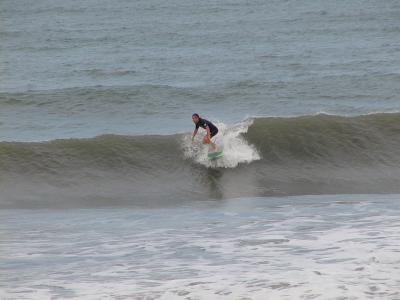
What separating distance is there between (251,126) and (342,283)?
11.4 meters

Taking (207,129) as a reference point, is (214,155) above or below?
below

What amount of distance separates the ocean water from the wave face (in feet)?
0.17

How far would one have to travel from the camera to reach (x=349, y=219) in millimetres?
13438

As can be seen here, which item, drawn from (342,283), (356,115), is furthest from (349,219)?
(356,115)

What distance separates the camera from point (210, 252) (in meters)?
11.9

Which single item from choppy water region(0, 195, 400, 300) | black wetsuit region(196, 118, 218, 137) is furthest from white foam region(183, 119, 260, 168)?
choppy water region(0, 195, 400, 300)

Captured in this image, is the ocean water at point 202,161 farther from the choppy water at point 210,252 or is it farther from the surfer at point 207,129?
the surfer at point 207,129

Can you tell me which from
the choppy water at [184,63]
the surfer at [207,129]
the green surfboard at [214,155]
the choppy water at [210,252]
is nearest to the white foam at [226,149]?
the green surfboard at [214,155]

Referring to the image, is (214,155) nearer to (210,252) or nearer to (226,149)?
(226,149)

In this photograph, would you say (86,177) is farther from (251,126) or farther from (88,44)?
(88,44)

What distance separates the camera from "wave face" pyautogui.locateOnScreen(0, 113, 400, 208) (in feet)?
57.1

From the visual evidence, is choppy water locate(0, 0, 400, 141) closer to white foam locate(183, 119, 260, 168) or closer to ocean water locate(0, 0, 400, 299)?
ocean water locate(0, 0, 400, 299)

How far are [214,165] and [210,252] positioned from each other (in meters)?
7.30

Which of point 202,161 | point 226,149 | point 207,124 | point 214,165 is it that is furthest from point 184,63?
point 207,124
